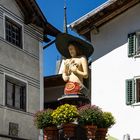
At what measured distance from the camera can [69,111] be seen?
980 cm

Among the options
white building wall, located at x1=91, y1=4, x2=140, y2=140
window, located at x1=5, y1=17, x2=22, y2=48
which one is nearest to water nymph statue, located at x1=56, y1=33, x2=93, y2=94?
white building wall, located at x1=91, y1=4, x2=140, y2=140

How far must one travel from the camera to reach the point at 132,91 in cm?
2036

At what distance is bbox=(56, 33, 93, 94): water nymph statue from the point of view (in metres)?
11.1

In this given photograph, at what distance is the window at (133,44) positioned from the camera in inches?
822

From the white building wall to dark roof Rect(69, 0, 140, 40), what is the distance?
0.28m

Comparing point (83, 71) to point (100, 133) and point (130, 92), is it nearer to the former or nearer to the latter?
point (100, 133)

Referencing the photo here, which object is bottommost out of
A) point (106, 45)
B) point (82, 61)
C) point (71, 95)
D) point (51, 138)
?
point (51, 138)

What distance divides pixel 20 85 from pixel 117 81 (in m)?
3.94

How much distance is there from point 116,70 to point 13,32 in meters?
4.48

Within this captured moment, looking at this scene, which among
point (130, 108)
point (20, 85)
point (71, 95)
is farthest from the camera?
point (20, 85)

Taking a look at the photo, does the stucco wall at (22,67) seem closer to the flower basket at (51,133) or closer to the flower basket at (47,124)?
the flower basket at (47,124)

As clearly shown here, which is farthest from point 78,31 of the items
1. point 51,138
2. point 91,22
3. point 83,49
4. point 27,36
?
point 51,138

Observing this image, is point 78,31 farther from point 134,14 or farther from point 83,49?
point 83,49

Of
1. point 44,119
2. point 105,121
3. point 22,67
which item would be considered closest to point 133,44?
point 22,67
